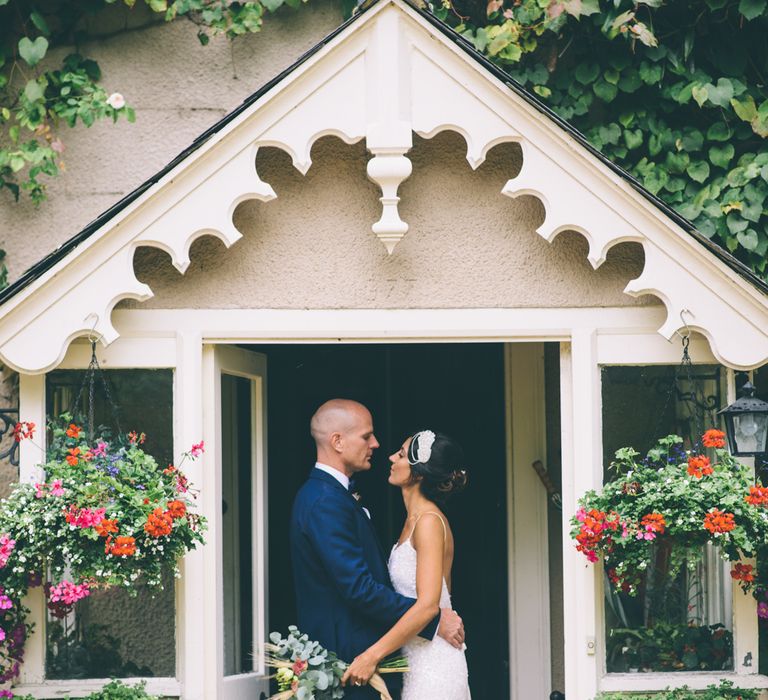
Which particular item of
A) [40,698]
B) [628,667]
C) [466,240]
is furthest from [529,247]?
[40,698]

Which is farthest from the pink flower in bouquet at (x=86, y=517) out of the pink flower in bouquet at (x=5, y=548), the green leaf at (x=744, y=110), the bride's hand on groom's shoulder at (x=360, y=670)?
the green leaf at (x=744, y=110)

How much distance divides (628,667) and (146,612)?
2.02m

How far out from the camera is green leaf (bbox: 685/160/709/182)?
557 cm

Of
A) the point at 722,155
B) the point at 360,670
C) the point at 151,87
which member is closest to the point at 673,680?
the point at 360,670

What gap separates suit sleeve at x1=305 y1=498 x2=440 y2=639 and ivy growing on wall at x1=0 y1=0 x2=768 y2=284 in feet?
6.71

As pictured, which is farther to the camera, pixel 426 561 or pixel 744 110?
pixel 744 110

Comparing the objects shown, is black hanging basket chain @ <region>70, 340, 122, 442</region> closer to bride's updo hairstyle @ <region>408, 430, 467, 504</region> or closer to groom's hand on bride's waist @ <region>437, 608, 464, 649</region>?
bride's updo hairstyle @ <region>408, 430, 467, 504</region>

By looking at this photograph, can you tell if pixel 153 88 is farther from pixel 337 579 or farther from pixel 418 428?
pixel 337 579

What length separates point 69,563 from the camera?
181 inches

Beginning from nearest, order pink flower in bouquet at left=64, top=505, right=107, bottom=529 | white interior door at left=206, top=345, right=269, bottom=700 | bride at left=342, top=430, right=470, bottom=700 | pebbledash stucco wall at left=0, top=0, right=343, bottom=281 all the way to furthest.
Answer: pink flower in bouquet at left=64, top=505, right=107, bottom=529, bride at left=342, top=430, right=470, bottom=700, white interior door at left=206, top=345, right=269, bottom=700, pebbledash stucco wall at left=0, top=0, right=343, bottom=281

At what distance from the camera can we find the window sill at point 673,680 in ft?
16.1

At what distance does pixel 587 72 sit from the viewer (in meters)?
5.70

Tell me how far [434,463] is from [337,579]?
28.3 inches

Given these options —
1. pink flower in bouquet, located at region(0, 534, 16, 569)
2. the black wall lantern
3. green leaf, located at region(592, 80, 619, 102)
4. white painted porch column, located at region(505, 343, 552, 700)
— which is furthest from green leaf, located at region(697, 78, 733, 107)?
pink flower in bouquet, located at region(0, 534, 16, 569)
